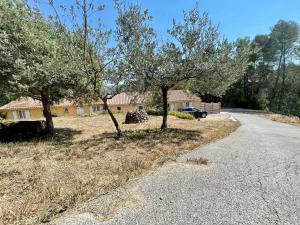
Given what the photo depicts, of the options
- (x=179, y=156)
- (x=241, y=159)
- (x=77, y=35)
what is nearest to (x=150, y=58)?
(x=77, y=35)

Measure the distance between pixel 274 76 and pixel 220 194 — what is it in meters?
51.1

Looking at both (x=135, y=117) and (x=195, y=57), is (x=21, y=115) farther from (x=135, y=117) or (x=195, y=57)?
(x=195, y=57)

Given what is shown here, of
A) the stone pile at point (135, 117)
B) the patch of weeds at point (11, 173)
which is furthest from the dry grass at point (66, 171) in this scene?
the stone pile at point (135, 117)

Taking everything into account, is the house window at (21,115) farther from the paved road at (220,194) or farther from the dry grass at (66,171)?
the paved road at (220,194)

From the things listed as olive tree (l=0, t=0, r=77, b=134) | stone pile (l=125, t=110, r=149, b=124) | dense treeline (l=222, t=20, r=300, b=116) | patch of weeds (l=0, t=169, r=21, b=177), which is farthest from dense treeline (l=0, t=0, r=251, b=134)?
dense treeline (l=222, t=20, r=300, b=116)

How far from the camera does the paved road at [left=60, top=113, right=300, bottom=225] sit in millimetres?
3719

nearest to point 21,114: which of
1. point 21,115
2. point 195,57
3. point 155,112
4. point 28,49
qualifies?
point 21,115

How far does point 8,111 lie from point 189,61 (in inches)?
1424

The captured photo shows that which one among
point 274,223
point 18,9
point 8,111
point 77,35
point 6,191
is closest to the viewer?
point 274,223

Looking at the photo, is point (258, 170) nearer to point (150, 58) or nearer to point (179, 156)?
point (179, 156)

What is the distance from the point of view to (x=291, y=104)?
130 feet

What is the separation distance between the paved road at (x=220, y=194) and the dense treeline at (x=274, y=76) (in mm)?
32471

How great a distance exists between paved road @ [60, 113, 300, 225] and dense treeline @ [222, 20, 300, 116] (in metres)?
32.5

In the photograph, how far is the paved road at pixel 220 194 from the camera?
3.72 metres
